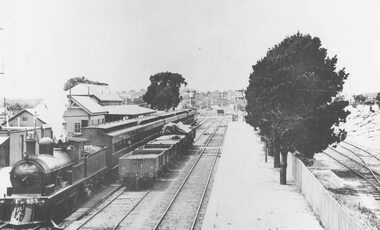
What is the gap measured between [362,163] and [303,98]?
1174 centimetres

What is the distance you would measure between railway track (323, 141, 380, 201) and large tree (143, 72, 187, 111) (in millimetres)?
45459

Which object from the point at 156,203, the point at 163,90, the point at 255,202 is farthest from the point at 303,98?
the point at 163,90

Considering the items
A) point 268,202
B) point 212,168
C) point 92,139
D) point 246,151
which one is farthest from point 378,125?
point 92,139

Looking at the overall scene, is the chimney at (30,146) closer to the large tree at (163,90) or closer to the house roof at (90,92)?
the house roof at (90,92)

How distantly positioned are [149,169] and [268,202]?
662cm

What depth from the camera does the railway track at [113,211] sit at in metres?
15.2

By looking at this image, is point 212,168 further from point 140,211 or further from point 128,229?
point 128,229

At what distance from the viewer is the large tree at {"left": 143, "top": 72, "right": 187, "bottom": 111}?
8094cm

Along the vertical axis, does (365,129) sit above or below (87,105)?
below

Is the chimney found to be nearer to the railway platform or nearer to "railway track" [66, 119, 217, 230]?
"railway track" [66, 119, 217, 230]

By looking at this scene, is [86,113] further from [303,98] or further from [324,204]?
[324,204]

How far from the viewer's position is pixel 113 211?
17.3m

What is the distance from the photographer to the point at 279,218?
15.7m

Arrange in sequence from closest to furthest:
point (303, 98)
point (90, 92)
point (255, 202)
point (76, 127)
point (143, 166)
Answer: point (255, 202)
point (143, 166)
point (303, 98)
point (76, 127)
point (90, 92)
